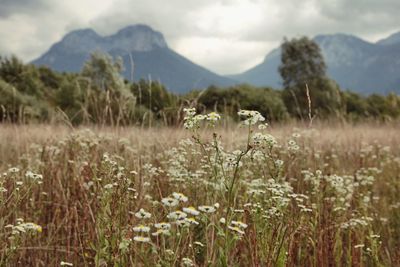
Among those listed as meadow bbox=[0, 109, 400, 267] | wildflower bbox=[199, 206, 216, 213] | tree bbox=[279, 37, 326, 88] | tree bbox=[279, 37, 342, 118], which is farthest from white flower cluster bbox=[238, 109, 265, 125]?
tree bbox=[279, 37, 326, 88]

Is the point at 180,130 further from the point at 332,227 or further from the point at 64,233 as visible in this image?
the point at 332,227

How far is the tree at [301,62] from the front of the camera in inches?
1516

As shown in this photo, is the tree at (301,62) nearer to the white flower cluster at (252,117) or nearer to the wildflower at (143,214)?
the white flower cluster at (252,117)

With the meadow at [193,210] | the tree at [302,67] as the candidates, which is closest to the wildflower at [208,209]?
the meadow at [193,210]

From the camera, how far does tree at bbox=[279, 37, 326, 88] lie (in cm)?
3850

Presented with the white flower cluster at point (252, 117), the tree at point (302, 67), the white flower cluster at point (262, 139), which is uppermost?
the tree at point (302, 67)

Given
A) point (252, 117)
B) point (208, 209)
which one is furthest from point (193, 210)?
point (252, 117)

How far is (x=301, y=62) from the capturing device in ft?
129

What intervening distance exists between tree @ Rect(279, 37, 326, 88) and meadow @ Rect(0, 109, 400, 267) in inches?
1332

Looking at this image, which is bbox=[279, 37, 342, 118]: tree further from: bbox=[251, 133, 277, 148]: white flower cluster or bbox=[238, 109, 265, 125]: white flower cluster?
bbox=[238, 109, 265, 125]: white flower cluster

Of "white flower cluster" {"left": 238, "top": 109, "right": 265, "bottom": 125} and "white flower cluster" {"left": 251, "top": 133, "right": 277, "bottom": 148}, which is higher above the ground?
"white flower cluster" {"left": 238, "top": 109, "right": 265, "bottom": 125}

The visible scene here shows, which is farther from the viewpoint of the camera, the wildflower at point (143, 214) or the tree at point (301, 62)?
the tree at point (301, 62)

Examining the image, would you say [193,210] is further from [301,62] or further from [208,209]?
[301,62]

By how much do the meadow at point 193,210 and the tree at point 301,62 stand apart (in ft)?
111
